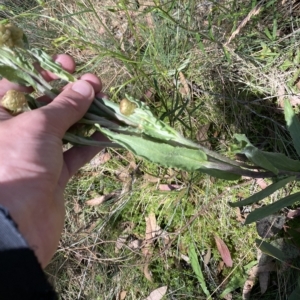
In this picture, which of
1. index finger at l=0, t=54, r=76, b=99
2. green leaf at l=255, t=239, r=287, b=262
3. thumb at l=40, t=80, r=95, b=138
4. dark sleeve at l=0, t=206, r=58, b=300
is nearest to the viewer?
dark sleeve at l=0, t=206, r=58, b=300

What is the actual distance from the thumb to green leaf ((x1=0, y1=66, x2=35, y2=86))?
0.40 feet

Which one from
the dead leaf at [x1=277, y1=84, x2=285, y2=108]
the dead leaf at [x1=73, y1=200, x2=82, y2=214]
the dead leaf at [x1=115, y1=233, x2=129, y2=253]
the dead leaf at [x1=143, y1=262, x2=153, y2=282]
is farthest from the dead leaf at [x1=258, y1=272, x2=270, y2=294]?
the dead leaf at [x1=73, y1=200, x2=82, y2=214]

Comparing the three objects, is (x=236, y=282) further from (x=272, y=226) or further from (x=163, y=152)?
(x=163, y=152)

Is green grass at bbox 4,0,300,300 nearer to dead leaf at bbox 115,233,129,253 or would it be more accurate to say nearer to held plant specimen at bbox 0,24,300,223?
Result: dead leaf at bbox 115,233,129,253

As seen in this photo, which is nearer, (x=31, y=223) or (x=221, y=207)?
(x=31, y=223)

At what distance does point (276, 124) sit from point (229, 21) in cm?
65

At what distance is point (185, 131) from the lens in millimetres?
2494

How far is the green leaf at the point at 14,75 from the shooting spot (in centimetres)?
153

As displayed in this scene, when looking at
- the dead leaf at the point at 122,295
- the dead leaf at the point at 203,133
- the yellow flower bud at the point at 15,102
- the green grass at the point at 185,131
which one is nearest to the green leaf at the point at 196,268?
the green grass at the point at 185,131

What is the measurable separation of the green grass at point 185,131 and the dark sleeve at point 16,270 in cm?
113

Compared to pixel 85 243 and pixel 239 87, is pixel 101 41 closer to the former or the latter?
pixel 239 87

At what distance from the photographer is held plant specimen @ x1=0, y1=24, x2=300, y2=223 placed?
147 cm

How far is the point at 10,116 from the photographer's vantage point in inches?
63.1

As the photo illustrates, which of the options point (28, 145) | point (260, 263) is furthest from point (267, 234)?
point (28, 145)
